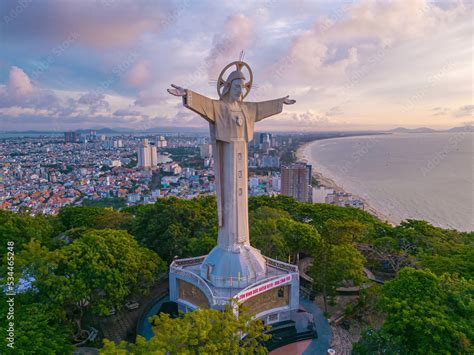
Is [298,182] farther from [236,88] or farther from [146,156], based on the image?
[146,156]

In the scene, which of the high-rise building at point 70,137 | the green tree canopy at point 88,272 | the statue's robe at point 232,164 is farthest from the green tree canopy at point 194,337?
the high-rise building at point 70,137

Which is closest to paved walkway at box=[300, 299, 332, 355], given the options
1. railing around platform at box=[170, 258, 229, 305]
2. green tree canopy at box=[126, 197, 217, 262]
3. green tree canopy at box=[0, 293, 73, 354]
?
railing around platform at box=[170, 258, 229, 305]

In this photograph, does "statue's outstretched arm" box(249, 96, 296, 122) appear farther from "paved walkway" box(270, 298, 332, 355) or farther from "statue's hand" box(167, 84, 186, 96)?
"paved walkway" box(270, 298, 332, 355)

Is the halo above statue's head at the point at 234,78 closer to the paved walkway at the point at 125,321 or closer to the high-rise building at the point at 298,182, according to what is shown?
the paved walkway at the point at 125,321

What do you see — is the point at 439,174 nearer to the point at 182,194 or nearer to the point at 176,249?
the point at 182,194

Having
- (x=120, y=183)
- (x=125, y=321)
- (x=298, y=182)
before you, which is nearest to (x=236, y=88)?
(x=125, y=321)

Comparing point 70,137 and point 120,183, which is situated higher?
point 70,137

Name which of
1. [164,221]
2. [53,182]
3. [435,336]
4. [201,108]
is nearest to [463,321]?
[435,336]
